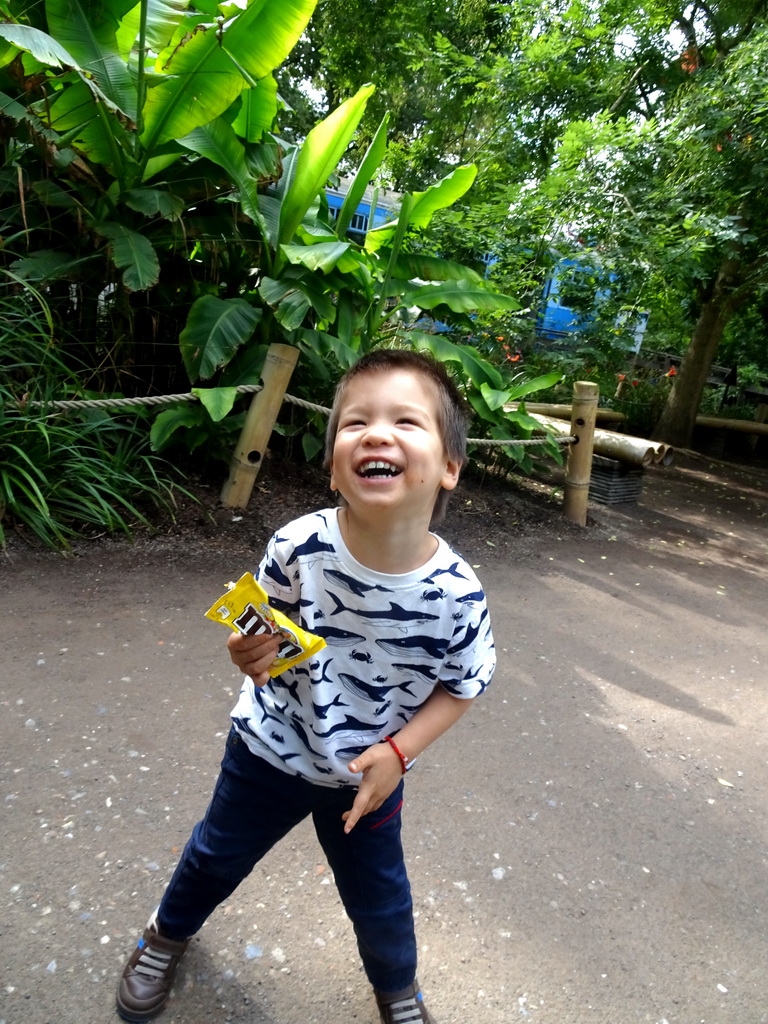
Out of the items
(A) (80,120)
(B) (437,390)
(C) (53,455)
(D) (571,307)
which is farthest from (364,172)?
(B) (437,390)

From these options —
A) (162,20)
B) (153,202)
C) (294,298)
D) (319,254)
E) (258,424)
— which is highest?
(162,20)

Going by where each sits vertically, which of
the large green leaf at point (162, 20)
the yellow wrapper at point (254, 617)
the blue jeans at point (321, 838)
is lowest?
the blue jeans at point (321, 838)

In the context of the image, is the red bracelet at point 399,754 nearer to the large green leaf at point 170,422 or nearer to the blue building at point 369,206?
the large green leaf at point 170,422

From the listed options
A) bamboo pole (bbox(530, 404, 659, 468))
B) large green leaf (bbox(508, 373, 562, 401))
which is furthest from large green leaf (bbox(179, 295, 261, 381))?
bamboo pole (bbox(530, 404, 659, 468))

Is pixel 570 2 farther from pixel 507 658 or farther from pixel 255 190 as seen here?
pixel 507 658

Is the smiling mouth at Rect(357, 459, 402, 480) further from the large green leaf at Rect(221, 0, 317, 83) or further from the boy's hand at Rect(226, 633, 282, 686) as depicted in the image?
the large green leaf at Rect(221, 0, 317, 83)

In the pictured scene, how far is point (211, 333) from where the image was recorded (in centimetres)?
439

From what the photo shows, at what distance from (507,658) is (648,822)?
3.90 ft

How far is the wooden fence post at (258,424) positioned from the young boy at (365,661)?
3106 millimetres

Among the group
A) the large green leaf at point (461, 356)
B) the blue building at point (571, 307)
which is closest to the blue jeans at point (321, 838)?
the large green leaf at point (461, 356)

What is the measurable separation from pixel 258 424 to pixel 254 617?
3414mm

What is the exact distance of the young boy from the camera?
1.39 m

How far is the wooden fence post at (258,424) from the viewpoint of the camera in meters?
4.56

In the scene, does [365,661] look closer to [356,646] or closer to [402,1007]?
[356,646]
